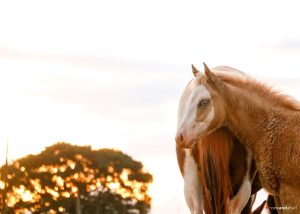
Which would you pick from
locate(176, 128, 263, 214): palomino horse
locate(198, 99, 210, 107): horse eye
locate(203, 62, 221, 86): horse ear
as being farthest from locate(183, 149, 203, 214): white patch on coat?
locate(203, 62, 221, 86): horse ear

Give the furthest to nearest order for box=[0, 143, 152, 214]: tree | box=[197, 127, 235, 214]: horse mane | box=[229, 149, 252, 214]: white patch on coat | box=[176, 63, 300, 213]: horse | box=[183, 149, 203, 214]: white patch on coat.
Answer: box=[0, 143, 152, 214]: tree < box=[183, 149, 203, 214]: white patch on coat < box=[229, 149, 252, 214]: white patch on coat < box=[197, 127, 235, 214]: horse mane < box=[176, 63, 300, 213]: horse

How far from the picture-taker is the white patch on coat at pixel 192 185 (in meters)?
11.3

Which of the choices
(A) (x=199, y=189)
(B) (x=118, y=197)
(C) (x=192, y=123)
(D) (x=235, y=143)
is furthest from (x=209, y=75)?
(B) (x=118, y=197)

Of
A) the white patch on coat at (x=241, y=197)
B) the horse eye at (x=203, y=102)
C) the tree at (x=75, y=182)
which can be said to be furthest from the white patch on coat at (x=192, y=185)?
the tree at (x=75, y=182)

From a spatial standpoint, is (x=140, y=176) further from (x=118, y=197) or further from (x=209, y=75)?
(x=209, y=75)

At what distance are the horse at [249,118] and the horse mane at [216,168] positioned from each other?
2.55 ft

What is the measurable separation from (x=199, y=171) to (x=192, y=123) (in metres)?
1.55

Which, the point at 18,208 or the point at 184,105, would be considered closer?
the point at 184,105

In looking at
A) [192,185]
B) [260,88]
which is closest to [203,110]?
[260,88]

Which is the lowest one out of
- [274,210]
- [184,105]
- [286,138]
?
[274,210]

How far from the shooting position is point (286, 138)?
9.63 metres

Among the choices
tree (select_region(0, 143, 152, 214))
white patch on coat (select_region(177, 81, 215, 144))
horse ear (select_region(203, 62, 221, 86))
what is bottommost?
white patch on coat (select_region(177, 81, 215, 144))

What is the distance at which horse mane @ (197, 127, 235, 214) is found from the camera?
10.8m

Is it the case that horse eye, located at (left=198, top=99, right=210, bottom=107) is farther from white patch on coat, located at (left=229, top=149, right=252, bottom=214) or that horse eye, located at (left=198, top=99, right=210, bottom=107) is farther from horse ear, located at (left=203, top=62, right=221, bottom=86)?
white patch on coat, located at (left=229, top=149, right=252, bottom=214)
